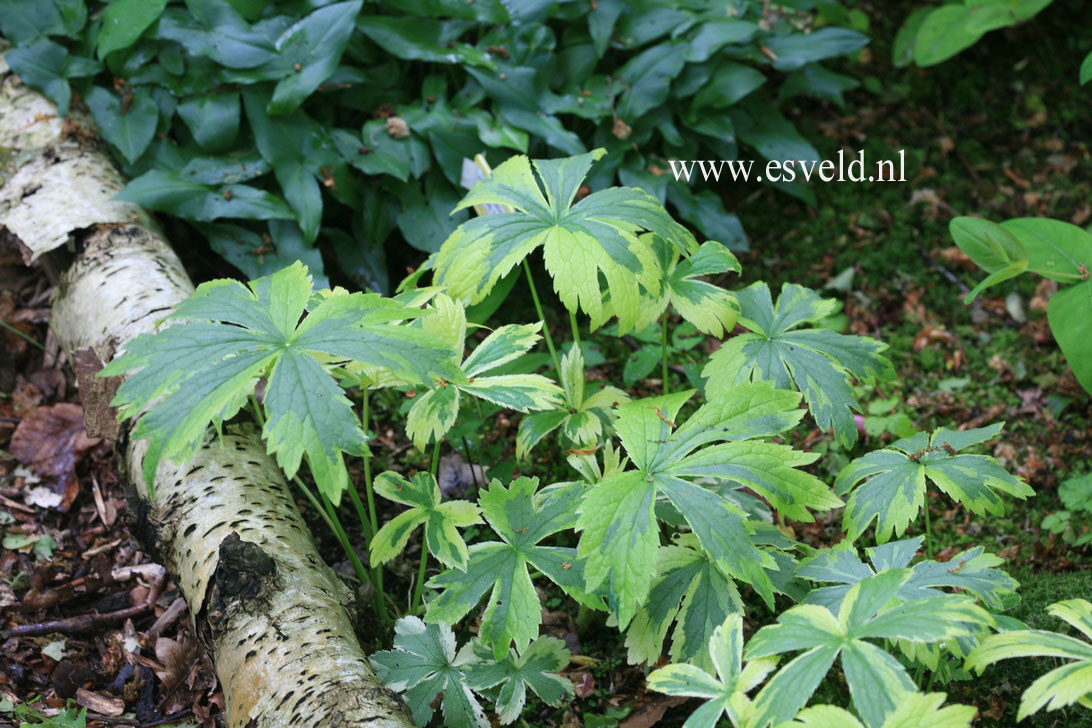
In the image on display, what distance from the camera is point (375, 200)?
3170 millimetres

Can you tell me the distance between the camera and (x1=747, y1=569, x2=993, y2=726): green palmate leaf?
133 centimetres

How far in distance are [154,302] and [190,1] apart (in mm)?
1169

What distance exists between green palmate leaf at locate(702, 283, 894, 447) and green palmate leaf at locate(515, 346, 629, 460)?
0.88 ft

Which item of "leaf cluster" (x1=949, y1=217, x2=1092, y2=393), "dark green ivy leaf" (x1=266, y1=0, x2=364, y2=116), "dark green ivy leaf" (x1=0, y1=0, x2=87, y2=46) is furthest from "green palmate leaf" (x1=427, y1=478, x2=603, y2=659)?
"dark green ivy leaf" (x1=0, y1=0, x2=87, y2=46)

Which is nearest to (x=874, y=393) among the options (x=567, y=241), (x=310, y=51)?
(x=567, y=241)

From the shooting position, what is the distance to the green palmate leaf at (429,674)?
1.78 metres

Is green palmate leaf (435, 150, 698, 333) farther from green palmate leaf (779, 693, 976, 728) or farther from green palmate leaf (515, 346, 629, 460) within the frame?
green palmate leaf (779, 693, 976, 728)

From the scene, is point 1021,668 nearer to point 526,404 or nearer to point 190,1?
point 526,404

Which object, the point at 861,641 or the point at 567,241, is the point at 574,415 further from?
the point at 861,641

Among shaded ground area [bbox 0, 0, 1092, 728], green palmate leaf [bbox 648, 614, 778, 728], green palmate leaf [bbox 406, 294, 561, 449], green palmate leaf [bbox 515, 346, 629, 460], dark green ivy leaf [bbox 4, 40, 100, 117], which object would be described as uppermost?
dark green ivy leaf [bbox 4, 40, 100, 117]

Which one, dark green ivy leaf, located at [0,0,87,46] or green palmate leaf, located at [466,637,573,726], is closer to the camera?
green palmate leaf, located at [466,637,573,726]

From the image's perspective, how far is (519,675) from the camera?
Answer: 1809 millimetres

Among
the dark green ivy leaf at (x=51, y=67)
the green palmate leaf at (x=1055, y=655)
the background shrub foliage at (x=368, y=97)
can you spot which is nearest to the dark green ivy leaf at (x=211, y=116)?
the background shrub foliage at (x=368, y=97)

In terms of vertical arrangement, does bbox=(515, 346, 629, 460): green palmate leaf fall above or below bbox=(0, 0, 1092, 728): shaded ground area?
above
